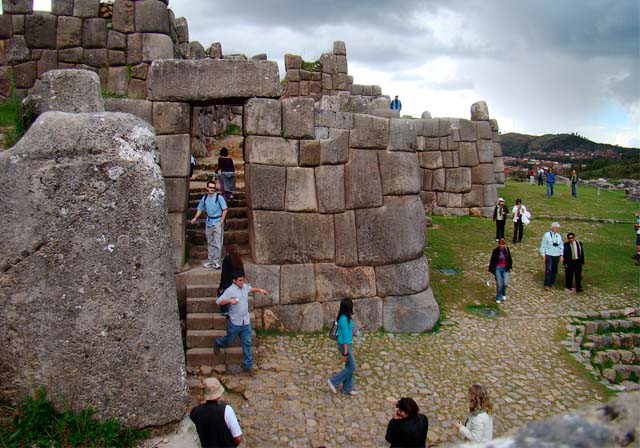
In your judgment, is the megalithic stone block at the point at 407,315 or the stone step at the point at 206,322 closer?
the stone step at the point at 206,322

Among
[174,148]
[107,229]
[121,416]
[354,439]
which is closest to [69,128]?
[107,229]

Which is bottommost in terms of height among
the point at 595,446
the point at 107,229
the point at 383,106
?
the point at 595,446

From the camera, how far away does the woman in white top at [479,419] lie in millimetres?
4723

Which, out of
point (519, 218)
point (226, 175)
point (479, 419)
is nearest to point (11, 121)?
point (226, 175)

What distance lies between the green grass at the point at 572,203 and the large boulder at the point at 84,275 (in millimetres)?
18954

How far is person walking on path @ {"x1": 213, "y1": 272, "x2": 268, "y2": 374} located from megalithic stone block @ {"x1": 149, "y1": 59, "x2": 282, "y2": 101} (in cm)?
330

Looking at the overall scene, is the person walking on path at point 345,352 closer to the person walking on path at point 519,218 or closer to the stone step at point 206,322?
the stone step at point 206,322

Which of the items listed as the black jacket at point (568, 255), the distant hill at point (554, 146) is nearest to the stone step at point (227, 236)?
the black jacket at point (568, 255)

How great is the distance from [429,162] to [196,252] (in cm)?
1182

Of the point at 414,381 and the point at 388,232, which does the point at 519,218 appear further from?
the point at 414,381

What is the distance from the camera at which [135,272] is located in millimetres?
3273

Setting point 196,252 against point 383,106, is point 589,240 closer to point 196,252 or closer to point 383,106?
point 383,106

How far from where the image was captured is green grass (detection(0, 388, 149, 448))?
3076 mm

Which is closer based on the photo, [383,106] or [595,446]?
[595,446]
